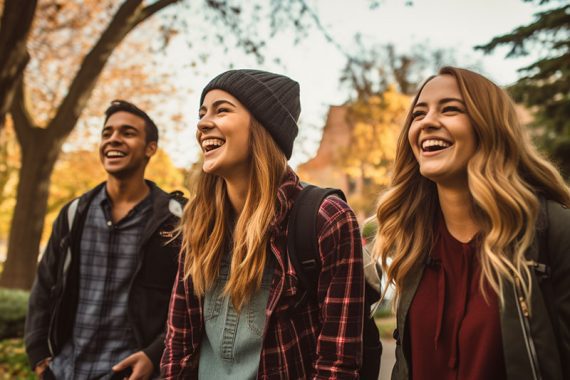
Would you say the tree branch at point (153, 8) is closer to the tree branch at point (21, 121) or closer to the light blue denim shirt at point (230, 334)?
the tree branch at point (21, 121)

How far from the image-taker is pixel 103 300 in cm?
305

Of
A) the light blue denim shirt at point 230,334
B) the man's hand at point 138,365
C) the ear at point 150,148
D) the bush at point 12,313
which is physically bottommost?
the bush at point 12,313

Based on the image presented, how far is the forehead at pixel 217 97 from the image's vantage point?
241 cm

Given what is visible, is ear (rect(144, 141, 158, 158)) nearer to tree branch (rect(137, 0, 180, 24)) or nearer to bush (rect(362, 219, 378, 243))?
bush (rect(362, 219, 378, 243))

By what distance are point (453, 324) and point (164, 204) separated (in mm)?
2023

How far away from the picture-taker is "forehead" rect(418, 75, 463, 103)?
2.11 metres

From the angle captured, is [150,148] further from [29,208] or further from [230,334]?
[29,208]

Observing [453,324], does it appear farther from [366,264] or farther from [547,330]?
[366,264]

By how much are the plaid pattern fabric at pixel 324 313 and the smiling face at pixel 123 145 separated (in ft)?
5.08

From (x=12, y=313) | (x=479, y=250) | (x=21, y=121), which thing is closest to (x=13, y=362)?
(x=12, y=313)

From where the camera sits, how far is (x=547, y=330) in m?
1.72

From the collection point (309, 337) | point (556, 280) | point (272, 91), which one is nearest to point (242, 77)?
point (272, 91)

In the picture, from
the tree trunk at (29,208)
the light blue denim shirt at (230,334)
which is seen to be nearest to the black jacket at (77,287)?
the light blue denim shirt at (230,334)

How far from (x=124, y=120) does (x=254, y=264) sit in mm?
1755
